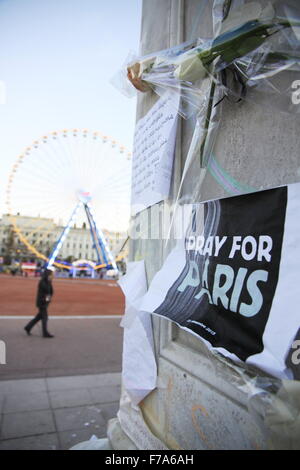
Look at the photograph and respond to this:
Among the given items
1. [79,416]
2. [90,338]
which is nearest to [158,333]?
[79,416]

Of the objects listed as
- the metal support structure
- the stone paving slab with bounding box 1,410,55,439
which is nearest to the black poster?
the stone paving slab with bounding box 1,410,55,439

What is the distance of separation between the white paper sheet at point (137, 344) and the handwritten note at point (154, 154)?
49 cm

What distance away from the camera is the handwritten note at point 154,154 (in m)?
1.85

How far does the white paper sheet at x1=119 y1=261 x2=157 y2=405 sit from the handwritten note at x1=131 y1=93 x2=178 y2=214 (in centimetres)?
49

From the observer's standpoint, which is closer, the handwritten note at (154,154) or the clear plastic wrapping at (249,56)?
the clear plastic wrapping at (249,56)

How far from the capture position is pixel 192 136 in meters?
1.74

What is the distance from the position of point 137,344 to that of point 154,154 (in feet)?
3.95

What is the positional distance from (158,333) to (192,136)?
1.15 meters

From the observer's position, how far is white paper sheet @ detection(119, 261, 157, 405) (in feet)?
6.12

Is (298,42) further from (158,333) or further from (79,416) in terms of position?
(79,416)

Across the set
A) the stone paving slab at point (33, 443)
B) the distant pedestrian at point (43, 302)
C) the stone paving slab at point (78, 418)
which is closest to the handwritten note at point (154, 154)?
the stone paving slab at point (33, 443)

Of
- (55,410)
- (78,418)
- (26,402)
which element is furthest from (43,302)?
(78,418)

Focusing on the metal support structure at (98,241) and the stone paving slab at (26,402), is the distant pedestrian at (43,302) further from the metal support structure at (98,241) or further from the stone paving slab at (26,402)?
the metal support structure at (98,241)

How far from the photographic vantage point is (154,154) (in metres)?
1.99
